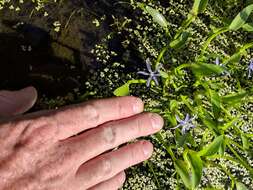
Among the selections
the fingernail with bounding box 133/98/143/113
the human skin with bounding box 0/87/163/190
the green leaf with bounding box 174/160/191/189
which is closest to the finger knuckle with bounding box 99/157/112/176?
the human skin with bounding box 0/87/163/190

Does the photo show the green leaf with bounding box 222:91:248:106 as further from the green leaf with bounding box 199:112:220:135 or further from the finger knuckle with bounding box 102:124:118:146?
the finger knuckle with bounding box 102:124:118:146

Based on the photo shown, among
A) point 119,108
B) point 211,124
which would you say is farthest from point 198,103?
point 119,108

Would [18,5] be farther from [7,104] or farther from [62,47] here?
[7,104]

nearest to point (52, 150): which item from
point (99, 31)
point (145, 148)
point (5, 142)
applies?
point (5, 142)

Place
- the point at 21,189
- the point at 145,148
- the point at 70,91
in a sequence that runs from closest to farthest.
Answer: the point at 21,189 < the point at 145,148 < the point at 70,91

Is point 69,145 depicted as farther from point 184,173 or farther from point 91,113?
point 184,173

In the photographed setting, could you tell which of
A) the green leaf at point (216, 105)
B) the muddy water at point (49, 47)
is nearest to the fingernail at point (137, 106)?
the green leaf at point (216, 105)

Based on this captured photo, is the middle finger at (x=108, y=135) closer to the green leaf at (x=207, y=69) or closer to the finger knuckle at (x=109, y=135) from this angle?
the finger knuckle at (x=109, y=135)
